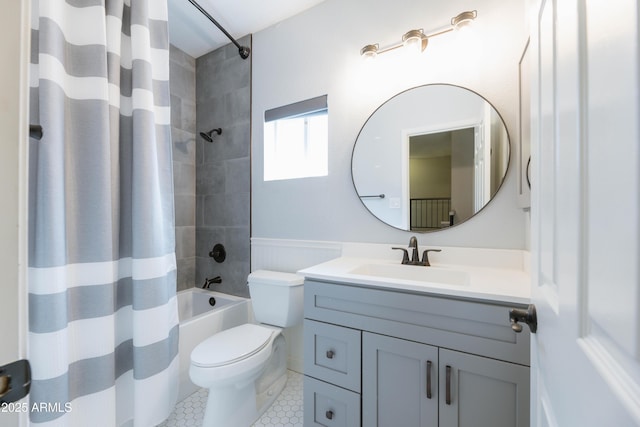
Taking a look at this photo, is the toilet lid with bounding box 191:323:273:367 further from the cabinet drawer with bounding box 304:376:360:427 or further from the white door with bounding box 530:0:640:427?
the white door with bounding box 530:0:640:427

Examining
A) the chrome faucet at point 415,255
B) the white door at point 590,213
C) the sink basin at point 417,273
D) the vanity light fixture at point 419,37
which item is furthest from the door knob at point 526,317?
the vanity light fixture at point 419,37

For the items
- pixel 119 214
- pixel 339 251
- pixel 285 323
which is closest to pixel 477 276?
pixel 339 251

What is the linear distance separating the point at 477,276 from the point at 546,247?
25.3 inches

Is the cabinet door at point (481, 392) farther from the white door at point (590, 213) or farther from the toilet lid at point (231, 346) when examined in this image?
the toilet lid at point (231, 346)

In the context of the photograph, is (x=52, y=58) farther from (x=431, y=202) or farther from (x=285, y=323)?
(x=431, y=202)

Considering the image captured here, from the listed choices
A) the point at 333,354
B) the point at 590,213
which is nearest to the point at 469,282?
the point at 333,354

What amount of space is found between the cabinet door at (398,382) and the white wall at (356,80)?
65cm

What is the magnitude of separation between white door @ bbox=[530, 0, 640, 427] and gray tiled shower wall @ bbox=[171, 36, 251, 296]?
1.87m

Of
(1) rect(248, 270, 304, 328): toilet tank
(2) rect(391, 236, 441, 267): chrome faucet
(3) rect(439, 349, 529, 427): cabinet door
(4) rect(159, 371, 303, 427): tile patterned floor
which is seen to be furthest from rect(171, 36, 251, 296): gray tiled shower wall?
(3) rect(439, 349, 529, 427): cabinet door

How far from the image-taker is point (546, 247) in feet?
1.75

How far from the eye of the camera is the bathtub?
5.21 feet

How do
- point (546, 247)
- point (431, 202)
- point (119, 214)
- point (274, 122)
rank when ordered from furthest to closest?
1. point (274, 122)
2. point (431, 202)
3. point (119, 214)
4. point (546, 247)

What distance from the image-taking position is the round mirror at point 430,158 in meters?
1.31

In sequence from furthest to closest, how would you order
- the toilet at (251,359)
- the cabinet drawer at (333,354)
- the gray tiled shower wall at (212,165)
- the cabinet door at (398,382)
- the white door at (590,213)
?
the gray tiled shower wall at (212,165)
the toilet at (251,359)
the cabinet drawer at (333,354)
the cabinet door at (398,382)
the white door at (590,213)
